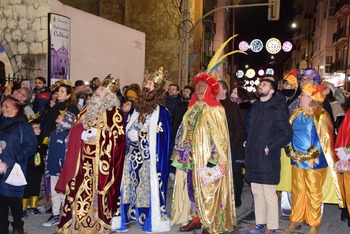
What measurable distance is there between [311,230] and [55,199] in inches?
142

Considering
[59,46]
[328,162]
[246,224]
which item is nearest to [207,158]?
[246,224]

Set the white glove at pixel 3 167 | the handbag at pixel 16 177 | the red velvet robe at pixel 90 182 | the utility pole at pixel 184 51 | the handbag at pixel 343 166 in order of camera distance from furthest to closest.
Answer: the utility pole at pixel 184 51
the handbag at pixel 343 166
the red velvet robe at pixel 90 182
the handbag at pixel 16 177
the white glove at pixel 3 167

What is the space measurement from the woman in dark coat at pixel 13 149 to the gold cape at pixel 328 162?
353 centimetres

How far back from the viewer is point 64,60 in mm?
10750

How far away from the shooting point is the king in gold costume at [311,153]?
18.5 feet

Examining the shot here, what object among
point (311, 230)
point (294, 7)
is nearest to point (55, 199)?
point (311, 230)

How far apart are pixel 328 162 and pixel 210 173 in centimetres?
169

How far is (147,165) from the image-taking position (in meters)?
5.65

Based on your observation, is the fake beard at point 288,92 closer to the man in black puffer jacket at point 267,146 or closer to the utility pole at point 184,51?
the man in black puffer jacket at point 267,146

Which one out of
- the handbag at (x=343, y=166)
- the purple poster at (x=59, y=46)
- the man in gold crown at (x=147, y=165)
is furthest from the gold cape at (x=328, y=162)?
the purple poster at (x=59, y=46)

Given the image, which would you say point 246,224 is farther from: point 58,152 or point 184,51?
point 184,51

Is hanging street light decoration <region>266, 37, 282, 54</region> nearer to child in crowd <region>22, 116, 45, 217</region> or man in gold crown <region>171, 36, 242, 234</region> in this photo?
man in gold crown <region>171, 36, 242, 234</region>

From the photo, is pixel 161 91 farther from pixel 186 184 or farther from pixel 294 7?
pixel 294 7

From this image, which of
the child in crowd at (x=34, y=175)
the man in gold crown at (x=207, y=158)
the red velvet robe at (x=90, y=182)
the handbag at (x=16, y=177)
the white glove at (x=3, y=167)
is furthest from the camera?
the child in crowd at (x=34, y=175)
